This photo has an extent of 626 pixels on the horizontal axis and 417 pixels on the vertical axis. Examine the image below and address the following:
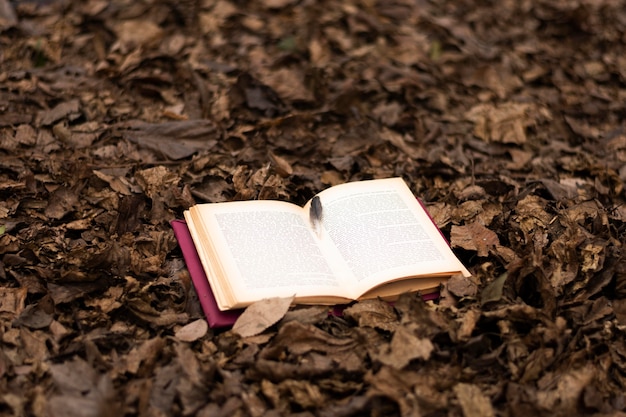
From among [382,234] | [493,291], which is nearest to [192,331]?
[382,234]

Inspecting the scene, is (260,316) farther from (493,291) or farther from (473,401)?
(493,291)

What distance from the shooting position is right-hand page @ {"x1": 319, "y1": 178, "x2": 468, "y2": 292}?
248 cm

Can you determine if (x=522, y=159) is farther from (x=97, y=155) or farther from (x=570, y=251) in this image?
(x=97, y=155)

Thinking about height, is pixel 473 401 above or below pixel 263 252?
below

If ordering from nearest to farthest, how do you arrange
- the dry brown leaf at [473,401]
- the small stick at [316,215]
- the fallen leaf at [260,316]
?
the dry brown leaf at [473,401]
the fallen leaf at [260,316]
the small stick at [316,215]

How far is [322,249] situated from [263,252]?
0.74ft

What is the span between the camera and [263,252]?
2.48 meters

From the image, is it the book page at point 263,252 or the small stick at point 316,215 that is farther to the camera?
the small stick at point 316,215

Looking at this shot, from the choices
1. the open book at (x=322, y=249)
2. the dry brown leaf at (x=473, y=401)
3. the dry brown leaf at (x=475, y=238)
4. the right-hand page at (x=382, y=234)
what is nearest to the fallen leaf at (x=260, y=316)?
the open book at (x=322, y=249)

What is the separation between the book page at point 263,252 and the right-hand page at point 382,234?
11 centimetres

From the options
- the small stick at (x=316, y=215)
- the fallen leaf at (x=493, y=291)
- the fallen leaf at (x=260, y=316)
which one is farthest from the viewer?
the small stick at (x=316, y=215)

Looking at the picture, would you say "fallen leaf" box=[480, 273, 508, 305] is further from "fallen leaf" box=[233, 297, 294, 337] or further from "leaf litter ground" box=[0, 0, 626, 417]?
"fallen leaf" box=[233, 297, 294, 337]

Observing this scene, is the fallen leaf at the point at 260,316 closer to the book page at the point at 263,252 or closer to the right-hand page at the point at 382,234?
the book page at the point at 263,252

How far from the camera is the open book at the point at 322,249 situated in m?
2.40
